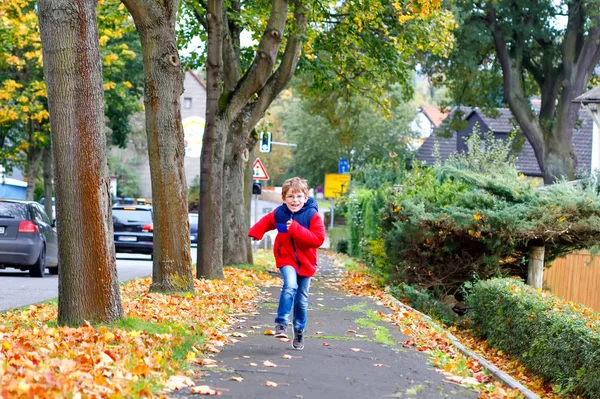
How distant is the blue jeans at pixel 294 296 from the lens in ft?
33.1

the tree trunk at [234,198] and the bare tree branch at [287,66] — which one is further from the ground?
the bare tree branch at [287,66]

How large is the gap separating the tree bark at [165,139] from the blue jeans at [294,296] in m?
3.90

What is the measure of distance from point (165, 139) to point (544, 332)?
17.9ft

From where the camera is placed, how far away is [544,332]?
35.9 ft

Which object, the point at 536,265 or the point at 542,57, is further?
the point at 542,57

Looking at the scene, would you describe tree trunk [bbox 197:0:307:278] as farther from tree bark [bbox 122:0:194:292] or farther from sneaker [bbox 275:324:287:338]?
sneaker [bbox 275:324:287:338]

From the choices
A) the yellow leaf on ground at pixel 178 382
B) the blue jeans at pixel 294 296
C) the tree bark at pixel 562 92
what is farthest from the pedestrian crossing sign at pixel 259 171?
the yellow leaf on ground at pixel 178 382

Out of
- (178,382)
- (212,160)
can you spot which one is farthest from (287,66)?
(178,382)

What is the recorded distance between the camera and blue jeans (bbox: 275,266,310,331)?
10102 mm

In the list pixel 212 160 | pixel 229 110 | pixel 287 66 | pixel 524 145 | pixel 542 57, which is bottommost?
pixel 212 160

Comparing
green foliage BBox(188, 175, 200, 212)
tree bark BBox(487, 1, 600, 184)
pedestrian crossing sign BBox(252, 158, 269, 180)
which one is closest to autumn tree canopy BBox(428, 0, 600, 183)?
tree bark BBox(487, 1, 600, 184)

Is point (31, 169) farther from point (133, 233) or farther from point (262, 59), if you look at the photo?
point (262, 59)

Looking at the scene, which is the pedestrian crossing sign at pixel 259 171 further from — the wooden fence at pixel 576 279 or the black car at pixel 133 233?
the wooden fence at pixel 576 279

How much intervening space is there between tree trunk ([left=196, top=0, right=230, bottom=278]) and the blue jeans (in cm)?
730
